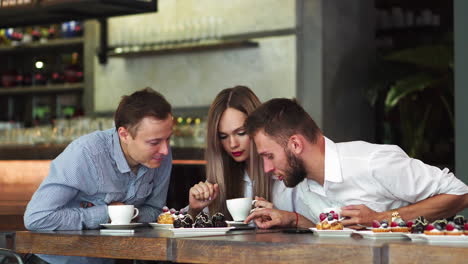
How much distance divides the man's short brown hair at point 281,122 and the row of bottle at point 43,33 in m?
5.97

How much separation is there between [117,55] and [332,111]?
2350 millimetres

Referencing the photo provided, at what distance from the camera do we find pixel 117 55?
26.8ft

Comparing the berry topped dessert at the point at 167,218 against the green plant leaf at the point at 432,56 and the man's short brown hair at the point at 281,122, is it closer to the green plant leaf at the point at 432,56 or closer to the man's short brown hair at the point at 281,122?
the man's short brown hair at the point at 281,122

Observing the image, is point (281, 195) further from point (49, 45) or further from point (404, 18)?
point (49, 45)

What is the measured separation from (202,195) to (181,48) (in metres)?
4.52

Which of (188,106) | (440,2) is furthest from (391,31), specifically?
(188,106)

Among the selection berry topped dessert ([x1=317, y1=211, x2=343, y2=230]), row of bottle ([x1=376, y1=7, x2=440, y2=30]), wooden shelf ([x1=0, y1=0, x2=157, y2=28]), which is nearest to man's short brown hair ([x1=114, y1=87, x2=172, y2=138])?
berry topped dessert ([x1=317, y1=211, x2=343, y2=230])

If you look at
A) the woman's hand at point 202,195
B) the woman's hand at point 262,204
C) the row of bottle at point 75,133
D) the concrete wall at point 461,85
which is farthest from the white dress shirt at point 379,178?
the row of bottle at point 75,133

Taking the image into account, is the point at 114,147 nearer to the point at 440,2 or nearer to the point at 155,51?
the point at 155,51

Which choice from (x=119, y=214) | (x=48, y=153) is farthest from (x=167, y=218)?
(x=48, y=153)

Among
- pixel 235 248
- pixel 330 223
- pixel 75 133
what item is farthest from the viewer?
pixel 75 133

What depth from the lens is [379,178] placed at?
305 centimetres

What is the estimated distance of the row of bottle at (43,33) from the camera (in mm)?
8695

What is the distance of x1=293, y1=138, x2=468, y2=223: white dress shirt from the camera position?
3029 millimetres
